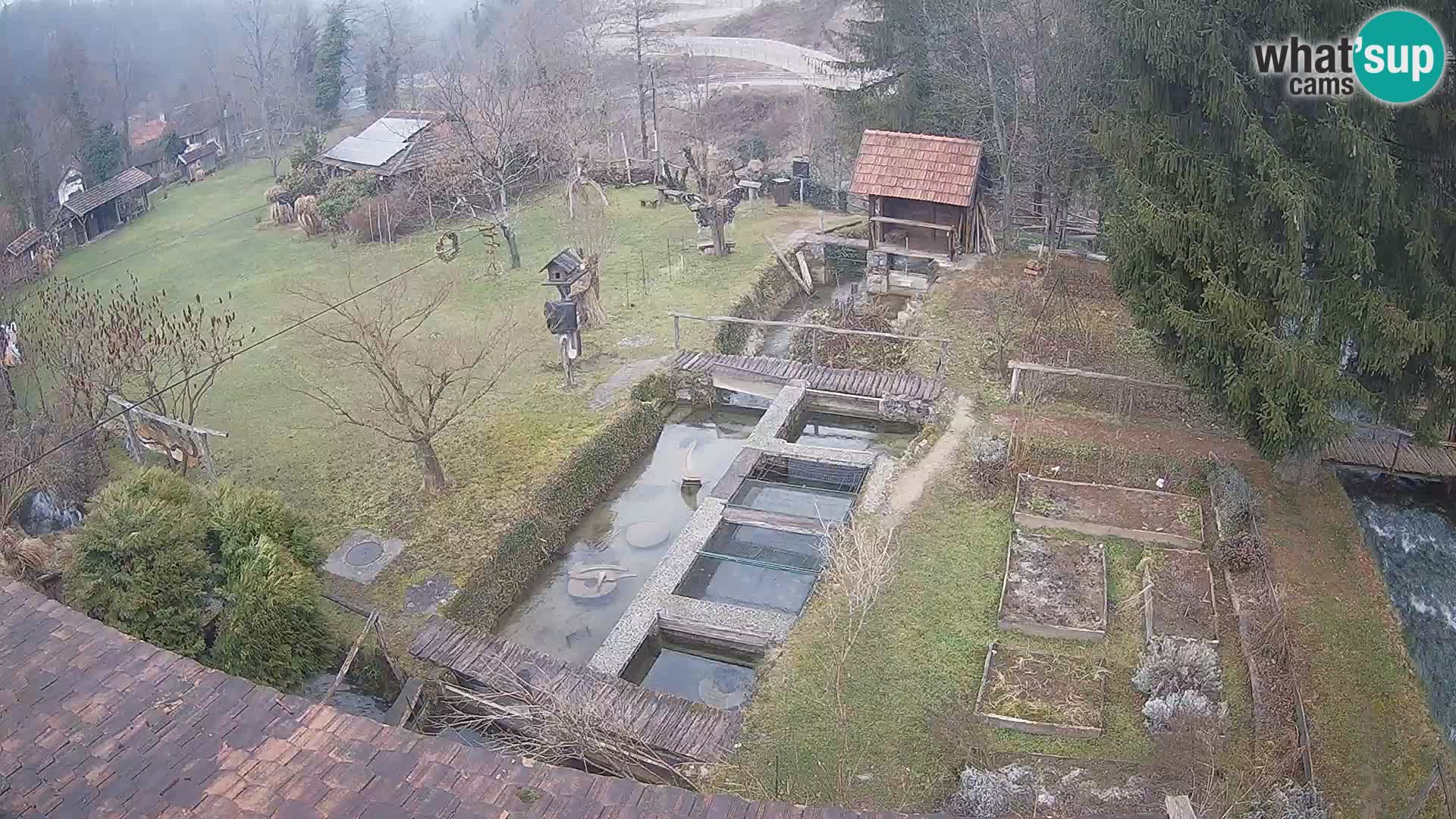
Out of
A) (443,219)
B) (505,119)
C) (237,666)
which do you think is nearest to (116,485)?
(237,666)

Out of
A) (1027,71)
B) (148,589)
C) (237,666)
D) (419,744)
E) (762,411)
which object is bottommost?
(762,411)

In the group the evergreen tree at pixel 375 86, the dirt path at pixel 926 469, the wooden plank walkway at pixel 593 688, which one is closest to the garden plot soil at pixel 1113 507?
the dirt path at pixel 926 469

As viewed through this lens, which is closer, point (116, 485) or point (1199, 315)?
point (116, 485)

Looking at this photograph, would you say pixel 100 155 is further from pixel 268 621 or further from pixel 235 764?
pixel 235 764

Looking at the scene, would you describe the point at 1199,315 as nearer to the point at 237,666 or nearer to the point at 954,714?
the point at 954,714

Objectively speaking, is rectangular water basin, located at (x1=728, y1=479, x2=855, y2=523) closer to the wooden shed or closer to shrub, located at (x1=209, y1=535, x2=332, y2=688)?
shrub, located at (x1=209, y1=535, x2=332, y2=688)

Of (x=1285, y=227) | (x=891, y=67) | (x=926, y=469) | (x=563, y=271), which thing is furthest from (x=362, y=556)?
(x=891, y=67)

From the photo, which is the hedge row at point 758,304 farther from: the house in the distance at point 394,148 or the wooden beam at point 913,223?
the house in the distance at point 394,148

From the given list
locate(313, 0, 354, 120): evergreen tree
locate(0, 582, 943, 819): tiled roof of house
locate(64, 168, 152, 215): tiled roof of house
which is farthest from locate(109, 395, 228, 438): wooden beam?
locate(313, 0, 354, 120): evergreen tree
